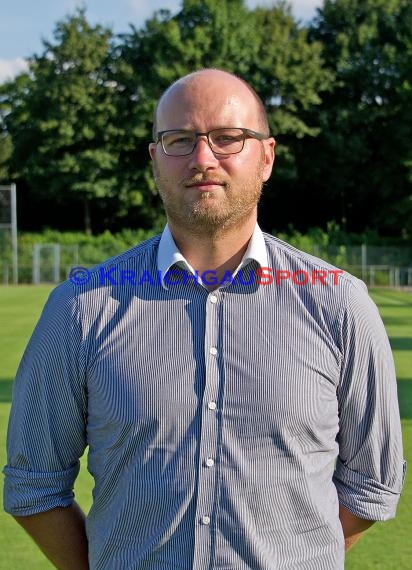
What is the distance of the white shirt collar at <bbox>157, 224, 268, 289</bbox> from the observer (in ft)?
7.55

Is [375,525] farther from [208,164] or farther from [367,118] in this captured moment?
[367,118]

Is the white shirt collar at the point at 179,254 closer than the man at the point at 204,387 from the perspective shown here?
No

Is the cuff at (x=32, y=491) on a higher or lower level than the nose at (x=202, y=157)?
lower

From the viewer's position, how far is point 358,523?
2.49 m

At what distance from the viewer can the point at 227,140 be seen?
231 centimetres

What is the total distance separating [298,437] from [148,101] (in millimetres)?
45597

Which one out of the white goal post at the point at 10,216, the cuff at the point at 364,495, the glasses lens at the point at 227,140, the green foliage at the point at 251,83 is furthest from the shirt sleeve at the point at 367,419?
the green foliage at the point at 251,83

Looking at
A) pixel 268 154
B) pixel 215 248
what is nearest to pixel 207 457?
pixel 215 248

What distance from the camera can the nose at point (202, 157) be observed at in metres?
2.27

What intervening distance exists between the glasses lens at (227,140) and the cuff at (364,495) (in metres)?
0.92

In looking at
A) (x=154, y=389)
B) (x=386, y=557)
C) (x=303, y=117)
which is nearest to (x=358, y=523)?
(x=154, y=389)

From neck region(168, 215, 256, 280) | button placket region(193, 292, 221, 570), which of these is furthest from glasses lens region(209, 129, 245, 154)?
button placket region(193, 292, 221, 570)

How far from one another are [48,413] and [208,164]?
0.76 metres

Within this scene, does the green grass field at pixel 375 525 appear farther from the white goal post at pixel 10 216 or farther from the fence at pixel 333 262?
the white goal post at pixel 10 216
